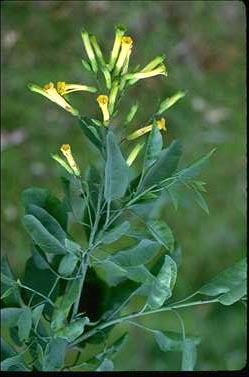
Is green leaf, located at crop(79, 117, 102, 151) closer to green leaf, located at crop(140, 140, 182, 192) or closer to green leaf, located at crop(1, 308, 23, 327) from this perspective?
green leaf, located at crop(140, 140, 182, 192)

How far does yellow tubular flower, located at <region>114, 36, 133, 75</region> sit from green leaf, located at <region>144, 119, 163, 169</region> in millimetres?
50

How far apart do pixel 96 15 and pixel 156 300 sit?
0.95 m

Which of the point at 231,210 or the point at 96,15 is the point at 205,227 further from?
the point at 96,15

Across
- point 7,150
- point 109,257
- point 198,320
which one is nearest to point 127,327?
point 198,320

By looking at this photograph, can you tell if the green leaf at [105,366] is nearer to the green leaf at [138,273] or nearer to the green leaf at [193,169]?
the green leaf at [138,273]

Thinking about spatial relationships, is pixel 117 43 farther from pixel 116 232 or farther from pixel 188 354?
pixel 188 354

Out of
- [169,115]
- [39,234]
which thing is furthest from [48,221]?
[169,115]

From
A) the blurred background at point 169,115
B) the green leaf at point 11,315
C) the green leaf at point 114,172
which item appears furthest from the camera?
the blurred background at point 169,115

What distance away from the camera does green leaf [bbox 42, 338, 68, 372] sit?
1.92 ft

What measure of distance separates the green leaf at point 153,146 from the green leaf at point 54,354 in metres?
0.17

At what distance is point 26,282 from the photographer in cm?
66

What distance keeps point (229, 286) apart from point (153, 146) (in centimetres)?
14

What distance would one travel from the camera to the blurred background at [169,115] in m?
1.36

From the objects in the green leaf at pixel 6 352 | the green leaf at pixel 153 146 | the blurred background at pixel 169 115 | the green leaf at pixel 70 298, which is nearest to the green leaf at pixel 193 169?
the green leaf at pixel 153 146
